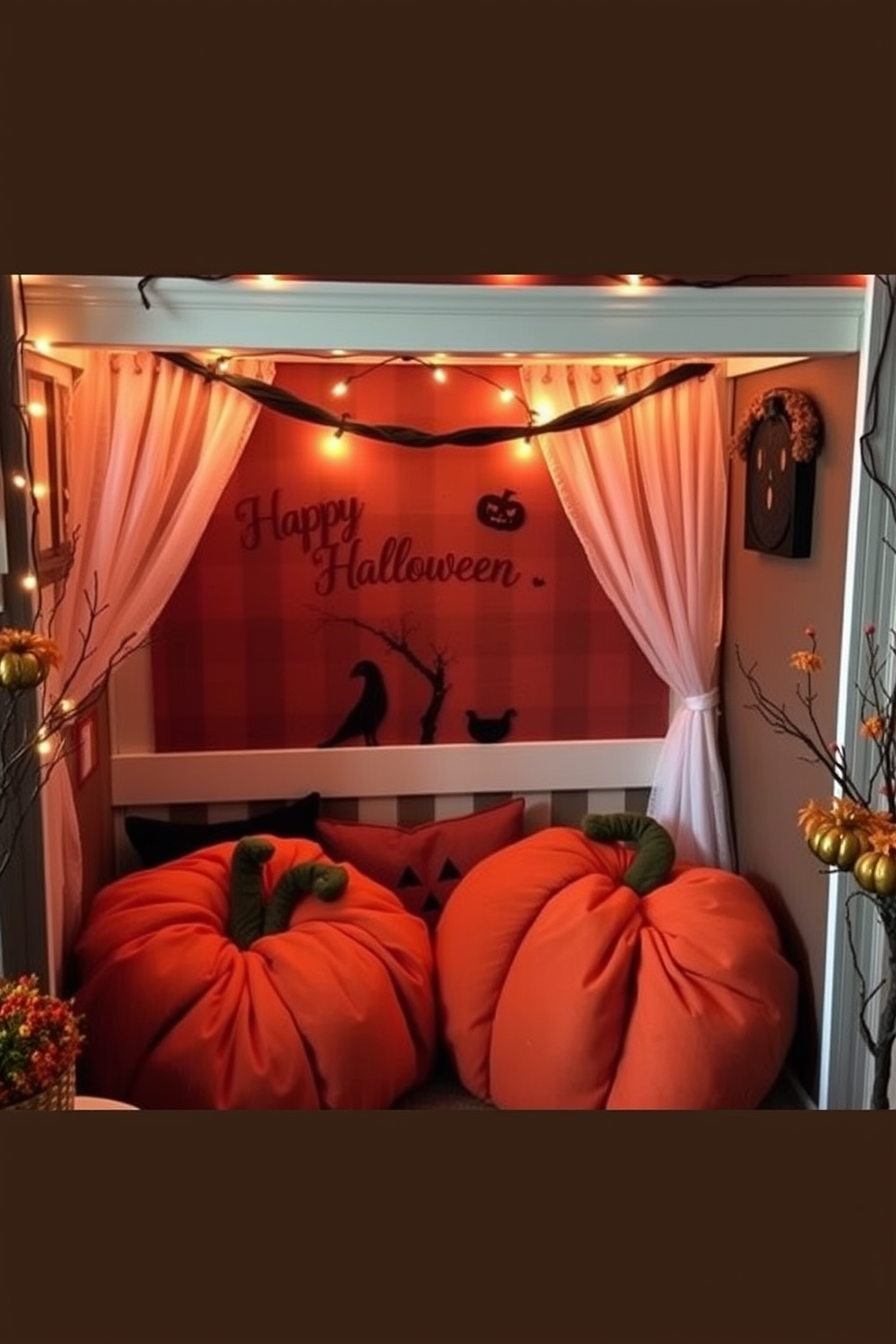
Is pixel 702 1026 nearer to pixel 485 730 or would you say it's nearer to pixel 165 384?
pixel 485 730

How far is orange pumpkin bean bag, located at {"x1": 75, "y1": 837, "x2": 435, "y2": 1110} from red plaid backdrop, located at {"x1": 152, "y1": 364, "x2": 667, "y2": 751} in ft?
1.87

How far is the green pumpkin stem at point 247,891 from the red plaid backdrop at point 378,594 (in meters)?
0.48

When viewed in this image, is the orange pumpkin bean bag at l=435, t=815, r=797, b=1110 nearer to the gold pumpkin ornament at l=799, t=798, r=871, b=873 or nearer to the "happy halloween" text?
the "happy halloween" text

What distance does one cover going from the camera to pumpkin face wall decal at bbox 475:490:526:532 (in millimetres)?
3496

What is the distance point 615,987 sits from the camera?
2791 millimetres

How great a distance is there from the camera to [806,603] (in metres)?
2.96

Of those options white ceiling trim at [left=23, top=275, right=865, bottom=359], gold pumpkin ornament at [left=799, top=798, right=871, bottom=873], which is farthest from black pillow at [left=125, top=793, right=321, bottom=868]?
gold pumpkin ornament at [left=799, top=798, right=871, bottom=873]

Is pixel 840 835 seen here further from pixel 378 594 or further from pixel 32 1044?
pixel 378 594

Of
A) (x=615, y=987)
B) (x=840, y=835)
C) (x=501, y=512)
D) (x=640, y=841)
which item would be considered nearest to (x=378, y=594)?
(x=501, y=512)

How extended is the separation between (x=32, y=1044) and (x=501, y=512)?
209cm

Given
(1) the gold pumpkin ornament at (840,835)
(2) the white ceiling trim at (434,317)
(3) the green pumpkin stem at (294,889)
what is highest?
(2) the white ceiling trim at (434,317)

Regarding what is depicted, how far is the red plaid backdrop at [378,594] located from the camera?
3.41 meters

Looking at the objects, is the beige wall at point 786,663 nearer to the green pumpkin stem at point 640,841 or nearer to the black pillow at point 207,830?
the green pumpkin stem at point 640,841

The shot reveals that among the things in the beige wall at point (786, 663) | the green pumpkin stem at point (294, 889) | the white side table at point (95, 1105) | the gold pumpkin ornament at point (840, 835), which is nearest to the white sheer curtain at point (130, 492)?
the green pumpkin stem at point (294, 889)
